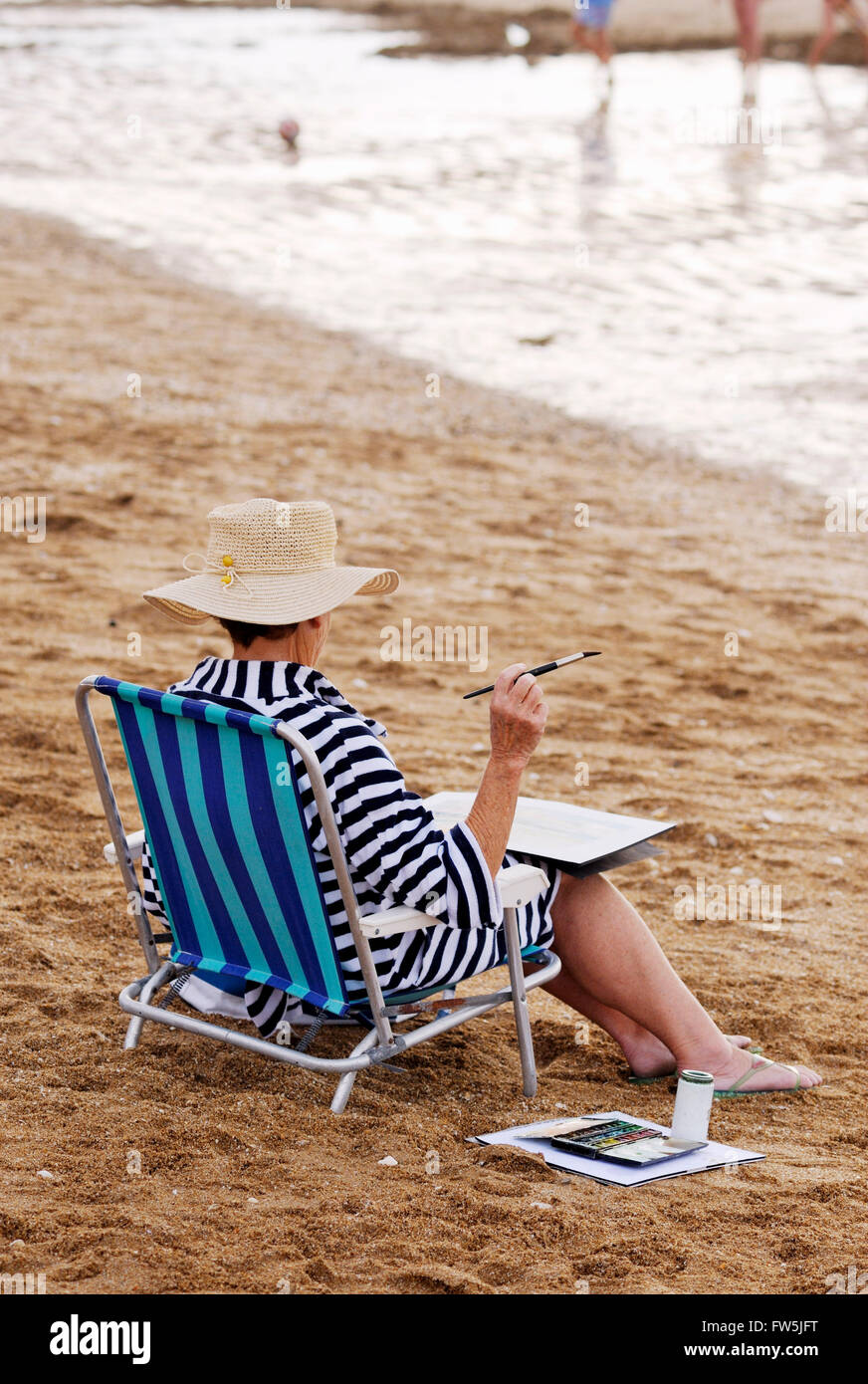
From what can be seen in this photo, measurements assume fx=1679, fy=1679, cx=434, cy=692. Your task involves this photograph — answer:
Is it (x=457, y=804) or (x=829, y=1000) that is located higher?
(x=457, y=804)

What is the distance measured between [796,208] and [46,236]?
6.90 m

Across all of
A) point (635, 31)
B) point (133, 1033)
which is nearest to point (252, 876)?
point (133, 1033)

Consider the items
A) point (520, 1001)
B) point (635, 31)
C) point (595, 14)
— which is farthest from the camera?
point (635, 31)

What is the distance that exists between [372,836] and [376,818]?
4 centimetres

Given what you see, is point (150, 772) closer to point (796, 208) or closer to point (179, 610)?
point (179, 610)

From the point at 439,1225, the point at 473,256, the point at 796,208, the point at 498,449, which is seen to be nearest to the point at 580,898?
the point at 439,1225

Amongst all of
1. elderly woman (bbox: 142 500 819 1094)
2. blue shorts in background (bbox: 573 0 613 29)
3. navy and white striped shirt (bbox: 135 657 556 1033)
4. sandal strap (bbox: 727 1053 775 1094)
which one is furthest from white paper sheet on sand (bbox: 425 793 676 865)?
blue shorts in background (bbox: 573 0 613 29)

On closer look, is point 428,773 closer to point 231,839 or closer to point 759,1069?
point 759,1069

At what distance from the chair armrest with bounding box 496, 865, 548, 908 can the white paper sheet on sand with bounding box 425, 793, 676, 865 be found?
0.45 ft

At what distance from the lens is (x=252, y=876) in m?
3.17

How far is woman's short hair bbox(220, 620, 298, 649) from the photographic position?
3156 millimetres

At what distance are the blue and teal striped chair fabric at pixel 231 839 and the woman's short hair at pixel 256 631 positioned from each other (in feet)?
0.63
